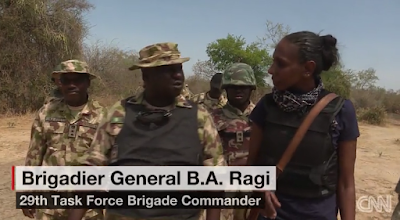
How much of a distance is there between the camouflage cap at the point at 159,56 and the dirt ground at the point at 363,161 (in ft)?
11.1

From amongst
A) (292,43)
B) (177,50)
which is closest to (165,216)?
(177,50)

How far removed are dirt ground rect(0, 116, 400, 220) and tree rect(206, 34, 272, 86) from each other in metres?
7.32

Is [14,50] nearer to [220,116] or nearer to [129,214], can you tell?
[220,116]

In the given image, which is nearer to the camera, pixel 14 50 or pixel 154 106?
pixel 154 106

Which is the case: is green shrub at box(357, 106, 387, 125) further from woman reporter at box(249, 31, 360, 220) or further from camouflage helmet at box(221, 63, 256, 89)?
woman reporter at box(249, 31, 360, 220)

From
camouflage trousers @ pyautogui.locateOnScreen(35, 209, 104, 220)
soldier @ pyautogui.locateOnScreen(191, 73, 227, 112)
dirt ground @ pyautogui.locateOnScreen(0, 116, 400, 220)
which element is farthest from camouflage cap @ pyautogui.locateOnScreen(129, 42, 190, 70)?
dirt ground @ pyautogui.locateOnScreen(0, 116, 400, 220)

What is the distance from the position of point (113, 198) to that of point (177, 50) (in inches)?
31.8

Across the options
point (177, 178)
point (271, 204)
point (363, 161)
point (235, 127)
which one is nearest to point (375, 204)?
point (235, 127)

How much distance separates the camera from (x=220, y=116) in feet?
9.86

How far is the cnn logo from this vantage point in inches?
187

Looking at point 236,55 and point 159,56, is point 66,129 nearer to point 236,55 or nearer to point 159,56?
point 159,56

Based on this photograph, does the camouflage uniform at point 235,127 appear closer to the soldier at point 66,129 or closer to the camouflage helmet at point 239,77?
the camouflage helmet at point 239,77

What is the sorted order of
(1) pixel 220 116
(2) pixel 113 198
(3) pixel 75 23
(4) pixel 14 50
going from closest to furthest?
1. (2) pixel 113 198
2. (1) pixel 220 116
3. (4) pixel 14 50
4. (3) pixel 75 23

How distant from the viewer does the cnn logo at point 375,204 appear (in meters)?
4.75
